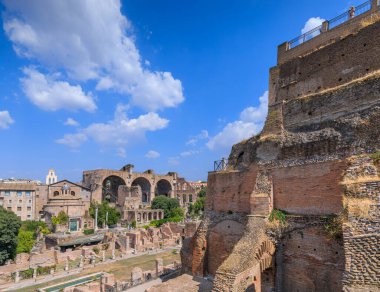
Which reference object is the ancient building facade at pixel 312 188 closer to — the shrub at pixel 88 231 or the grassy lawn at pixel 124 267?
the grassy lawn at pixel 124 267

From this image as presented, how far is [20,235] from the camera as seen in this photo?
107 feet

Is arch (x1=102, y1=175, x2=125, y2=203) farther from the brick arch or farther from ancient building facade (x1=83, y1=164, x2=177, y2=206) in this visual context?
the brick arch

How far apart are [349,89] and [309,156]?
2.57 metres

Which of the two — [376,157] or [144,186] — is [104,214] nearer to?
[144,186]

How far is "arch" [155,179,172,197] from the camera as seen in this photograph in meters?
77.1

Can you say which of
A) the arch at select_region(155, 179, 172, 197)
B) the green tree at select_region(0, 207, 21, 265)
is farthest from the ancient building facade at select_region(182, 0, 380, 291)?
the arch at select_region(155, 179, 172, 197)

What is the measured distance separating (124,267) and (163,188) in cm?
5316

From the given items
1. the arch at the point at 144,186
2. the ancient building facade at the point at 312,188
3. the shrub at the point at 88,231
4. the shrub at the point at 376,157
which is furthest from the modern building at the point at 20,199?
the shrub at the point at 376,157

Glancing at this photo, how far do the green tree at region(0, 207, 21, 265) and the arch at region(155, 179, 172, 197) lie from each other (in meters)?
48.8

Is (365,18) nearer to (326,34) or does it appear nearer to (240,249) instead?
(326,34)

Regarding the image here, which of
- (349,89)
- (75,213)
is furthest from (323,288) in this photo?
(75,213)

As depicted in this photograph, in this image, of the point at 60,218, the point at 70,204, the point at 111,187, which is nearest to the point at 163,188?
the point at 111,187

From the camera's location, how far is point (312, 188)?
32.6 feet

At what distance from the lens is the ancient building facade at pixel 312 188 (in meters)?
7.77
